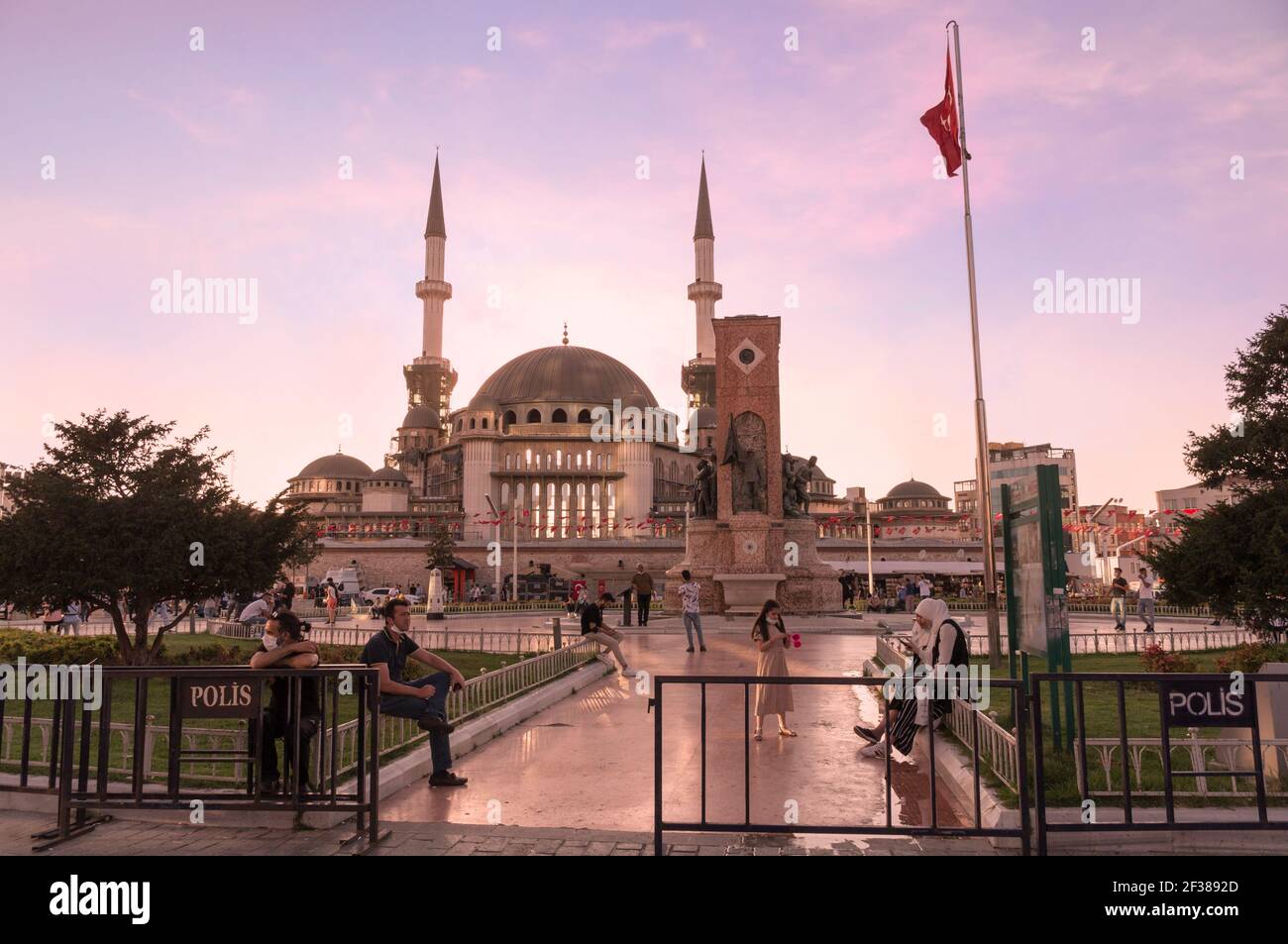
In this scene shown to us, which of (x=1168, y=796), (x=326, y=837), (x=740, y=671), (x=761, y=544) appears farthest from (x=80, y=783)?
(x=761, y=544)

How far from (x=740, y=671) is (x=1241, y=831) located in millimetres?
8706

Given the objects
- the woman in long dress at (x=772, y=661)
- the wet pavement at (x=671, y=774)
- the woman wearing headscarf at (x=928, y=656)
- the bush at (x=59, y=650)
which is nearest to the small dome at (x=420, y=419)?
the bush at (x=59, y=650)

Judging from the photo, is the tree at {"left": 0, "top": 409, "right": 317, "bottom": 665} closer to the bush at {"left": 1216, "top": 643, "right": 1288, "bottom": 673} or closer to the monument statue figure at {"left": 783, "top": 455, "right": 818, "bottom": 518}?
the bush at {"left": 1216, "top": 643, "right": 1288, "bottom": 673}

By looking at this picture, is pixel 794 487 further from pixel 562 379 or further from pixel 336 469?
pixel 336 469

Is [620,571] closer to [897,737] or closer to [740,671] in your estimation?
[740,671]

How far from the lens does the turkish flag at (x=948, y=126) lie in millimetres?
16516

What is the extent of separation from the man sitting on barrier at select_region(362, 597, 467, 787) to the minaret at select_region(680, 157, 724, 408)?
72973 mm

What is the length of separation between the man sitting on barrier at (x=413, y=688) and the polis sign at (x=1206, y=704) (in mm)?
5078

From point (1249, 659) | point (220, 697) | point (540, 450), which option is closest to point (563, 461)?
point (540, 450)

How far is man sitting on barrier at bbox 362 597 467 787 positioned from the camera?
23.1 ft

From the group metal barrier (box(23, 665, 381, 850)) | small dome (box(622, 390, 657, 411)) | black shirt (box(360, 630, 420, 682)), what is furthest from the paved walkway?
small dome (box(622, 390, 657, 411))

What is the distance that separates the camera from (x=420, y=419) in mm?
90188
